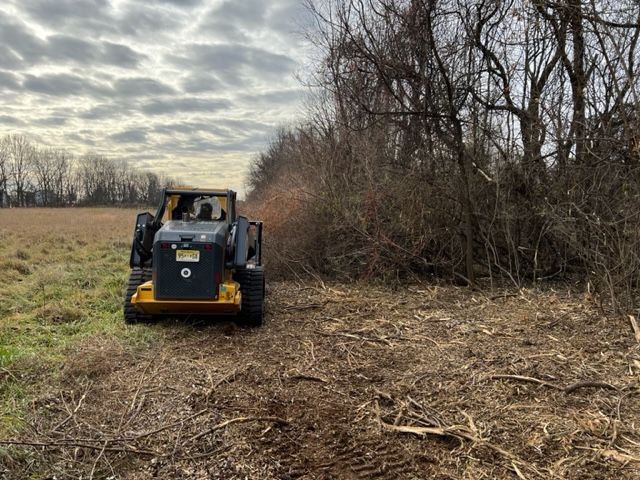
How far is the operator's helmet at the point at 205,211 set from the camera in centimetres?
703

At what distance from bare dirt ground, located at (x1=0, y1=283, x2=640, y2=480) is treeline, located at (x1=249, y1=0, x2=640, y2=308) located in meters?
1.77

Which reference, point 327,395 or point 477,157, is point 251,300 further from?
point 477,157

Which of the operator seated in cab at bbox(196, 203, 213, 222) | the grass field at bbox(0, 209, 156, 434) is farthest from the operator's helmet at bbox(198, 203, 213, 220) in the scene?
the grass field at bbox(0, 209, 156, 434)

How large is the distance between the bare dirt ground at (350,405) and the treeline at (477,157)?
1768 millimetres

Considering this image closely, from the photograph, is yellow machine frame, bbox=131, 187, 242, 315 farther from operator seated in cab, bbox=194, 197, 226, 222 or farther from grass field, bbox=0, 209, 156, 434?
operator seated in cab, bbox=194, 197, 226, 222

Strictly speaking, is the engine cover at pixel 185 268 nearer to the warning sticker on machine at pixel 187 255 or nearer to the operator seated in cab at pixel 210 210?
the warning sticker on machine at pixel 187 255

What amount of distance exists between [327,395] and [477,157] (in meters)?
5.98

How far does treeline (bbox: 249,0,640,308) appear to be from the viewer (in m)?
6.43

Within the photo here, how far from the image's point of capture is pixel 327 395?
13.7 ft

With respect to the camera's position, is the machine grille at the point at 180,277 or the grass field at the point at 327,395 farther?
the machine grille at the point at 180,277

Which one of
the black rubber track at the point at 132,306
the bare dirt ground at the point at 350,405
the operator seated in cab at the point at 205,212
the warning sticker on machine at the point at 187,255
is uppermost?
the operator seated in cab at the point at 205,212

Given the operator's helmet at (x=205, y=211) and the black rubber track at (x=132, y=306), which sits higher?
the operator's helmet at (x=205, y=211)

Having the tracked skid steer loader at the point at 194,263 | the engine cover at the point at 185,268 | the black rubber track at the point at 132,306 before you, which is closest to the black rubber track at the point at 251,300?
the tracked skid steer loader at the point at 194,263

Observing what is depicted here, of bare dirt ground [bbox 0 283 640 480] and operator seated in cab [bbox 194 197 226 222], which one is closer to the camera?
bare dirt ground [bbox 0 283 640 480]
